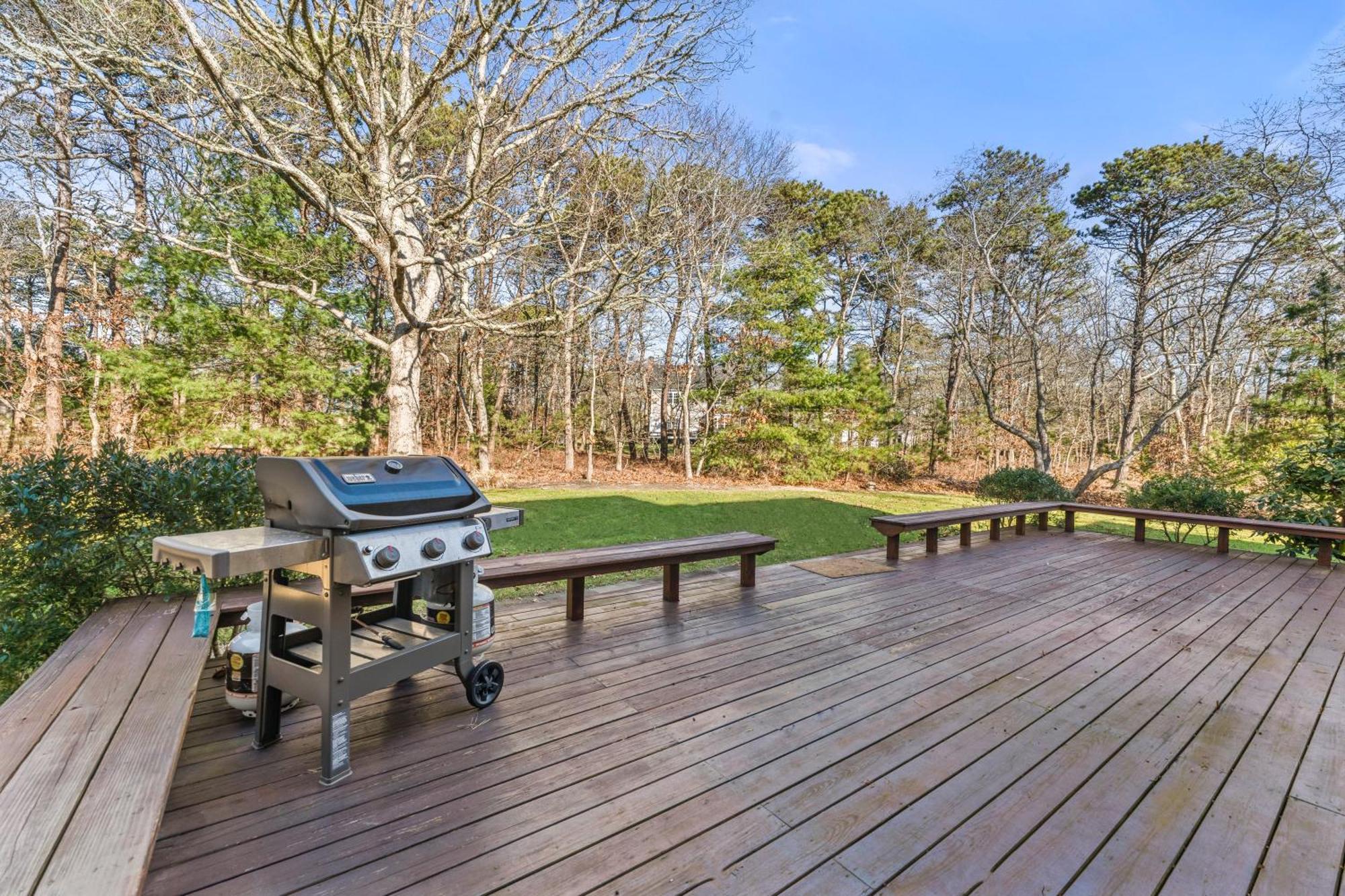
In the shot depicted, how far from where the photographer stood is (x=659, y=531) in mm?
6336

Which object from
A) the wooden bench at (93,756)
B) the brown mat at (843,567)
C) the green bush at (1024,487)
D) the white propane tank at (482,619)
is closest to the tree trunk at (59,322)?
the wooden bench at (93,756)

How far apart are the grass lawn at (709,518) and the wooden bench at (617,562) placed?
2.58ft

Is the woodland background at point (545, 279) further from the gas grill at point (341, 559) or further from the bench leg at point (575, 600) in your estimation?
the bench leg at point (575, 600)

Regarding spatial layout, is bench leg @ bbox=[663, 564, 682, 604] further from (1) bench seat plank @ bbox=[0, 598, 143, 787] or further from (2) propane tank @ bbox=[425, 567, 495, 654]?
(1) bench seat plank @ bbox=[0, 598, 143, 787]

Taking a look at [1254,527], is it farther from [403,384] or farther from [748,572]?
[403,384]

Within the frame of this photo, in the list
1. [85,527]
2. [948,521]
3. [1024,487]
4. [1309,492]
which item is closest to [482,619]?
[85,527]

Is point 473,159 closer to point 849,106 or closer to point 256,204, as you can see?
point 256,204

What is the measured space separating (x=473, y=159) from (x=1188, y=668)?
7.23 m

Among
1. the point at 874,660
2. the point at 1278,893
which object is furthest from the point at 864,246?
the point at 1278,893

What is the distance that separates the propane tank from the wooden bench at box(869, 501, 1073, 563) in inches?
136

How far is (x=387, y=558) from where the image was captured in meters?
1.56

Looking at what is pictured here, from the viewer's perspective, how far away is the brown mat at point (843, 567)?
430 cm

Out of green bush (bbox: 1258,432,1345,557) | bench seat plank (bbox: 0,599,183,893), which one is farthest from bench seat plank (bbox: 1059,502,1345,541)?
bench seat plank (bbox: 0,599,183,893)

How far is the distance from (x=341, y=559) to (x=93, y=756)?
62cm
